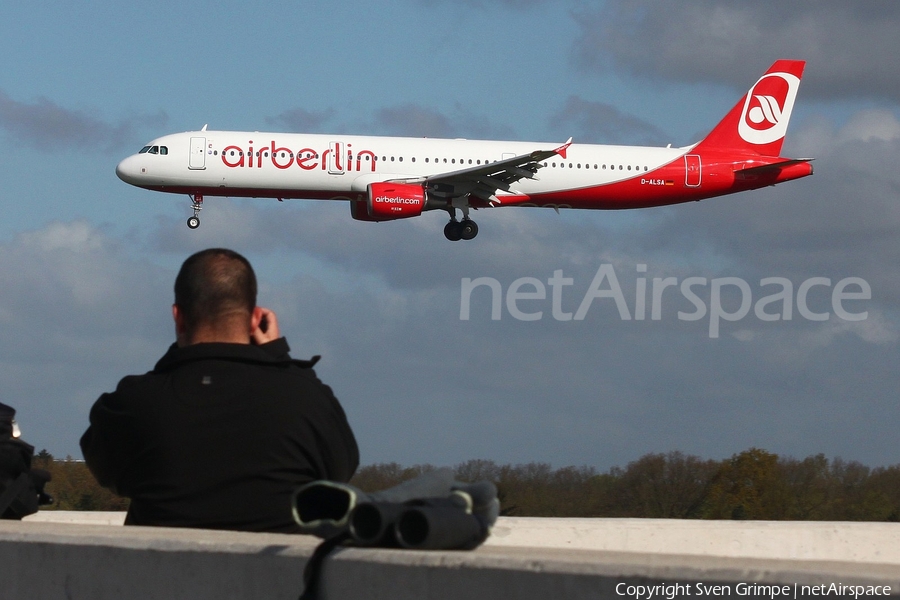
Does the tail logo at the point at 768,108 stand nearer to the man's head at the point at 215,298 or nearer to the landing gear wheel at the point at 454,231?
the landing gear wheel at the point at 454,231

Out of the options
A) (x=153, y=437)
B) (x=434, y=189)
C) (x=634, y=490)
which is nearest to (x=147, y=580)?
(x=153, y=437)

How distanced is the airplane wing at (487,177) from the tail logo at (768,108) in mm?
8247

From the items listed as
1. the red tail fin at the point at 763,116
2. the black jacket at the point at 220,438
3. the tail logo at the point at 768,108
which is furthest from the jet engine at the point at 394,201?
the black jacket at the point at 220,438

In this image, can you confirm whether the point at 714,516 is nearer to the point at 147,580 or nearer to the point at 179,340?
the point at 179,340

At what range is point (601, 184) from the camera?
1286 inches

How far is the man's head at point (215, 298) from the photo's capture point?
3922 mm

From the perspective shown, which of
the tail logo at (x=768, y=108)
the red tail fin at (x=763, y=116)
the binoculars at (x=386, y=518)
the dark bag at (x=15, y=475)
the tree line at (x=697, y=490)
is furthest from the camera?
the tail logo at (x=768, y=108)

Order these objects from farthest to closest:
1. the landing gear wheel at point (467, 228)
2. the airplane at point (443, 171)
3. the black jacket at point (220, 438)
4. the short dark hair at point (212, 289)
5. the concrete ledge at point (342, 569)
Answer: the landing gear wheel at point (467, 228)
the airplane at point (443, 171)
the short dark hair at point (212, 289)
the black jacket at point (220, 438)
the concrete ledge at point (342, 569)

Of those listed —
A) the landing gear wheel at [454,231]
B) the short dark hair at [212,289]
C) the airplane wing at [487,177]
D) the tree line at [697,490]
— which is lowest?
the tree line at [697,490]

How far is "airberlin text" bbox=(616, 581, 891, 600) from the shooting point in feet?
7.11

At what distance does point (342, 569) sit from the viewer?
2625 millimetres

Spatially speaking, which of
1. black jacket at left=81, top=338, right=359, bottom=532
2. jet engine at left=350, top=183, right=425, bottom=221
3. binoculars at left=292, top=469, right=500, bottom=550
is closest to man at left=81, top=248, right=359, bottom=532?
black jacket at left=81, top=338, right=359, bottom=532

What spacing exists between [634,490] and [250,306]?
9.78 metres

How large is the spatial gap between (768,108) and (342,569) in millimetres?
37490
